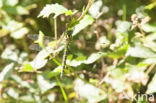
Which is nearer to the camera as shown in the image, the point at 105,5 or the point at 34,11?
the point at 105,5

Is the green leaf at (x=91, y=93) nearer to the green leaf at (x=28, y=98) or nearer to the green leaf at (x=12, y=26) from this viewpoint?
the green leaf at (x=28, y=98)

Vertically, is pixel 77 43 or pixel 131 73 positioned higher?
pixel 77 43

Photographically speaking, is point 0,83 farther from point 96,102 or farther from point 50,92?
point 96,102

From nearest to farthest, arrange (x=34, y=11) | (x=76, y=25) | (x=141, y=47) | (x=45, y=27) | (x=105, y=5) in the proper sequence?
(x=76, y=25), (x=141, y=47), (x=45, y=27), (x=105, y=5), (x=34, y=11)

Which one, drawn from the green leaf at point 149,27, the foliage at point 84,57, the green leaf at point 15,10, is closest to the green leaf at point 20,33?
the foliage at point 84,57

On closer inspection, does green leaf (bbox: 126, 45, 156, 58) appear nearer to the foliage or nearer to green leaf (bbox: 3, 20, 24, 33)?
the foliage

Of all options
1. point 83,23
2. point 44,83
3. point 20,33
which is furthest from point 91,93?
point 20,33

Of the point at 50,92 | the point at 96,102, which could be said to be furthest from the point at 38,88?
the point at 96,102

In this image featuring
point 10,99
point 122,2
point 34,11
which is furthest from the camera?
point 34,11
